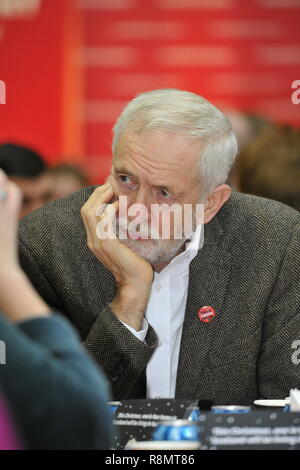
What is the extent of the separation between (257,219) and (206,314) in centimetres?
45

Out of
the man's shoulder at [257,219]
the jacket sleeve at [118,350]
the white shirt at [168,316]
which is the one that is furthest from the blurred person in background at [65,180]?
the jacket sleeve at [118,350]

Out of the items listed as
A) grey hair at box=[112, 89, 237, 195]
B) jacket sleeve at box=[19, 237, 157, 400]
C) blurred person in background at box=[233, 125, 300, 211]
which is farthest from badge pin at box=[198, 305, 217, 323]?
blurred person in background at box=[233, 125, 300, 211]

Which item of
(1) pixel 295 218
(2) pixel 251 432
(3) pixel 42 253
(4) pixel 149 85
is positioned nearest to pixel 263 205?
(1) pixel 295 218

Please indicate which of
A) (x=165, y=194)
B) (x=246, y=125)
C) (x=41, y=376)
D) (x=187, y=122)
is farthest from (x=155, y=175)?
(x=246, y=125)

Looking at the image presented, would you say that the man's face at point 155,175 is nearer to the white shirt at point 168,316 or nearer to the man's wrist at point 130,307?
the white shirt at point 168,316

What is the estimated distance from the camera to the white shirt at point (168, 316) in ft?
9.16

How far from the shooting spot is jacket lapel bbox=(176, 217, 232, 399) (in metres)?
2.76

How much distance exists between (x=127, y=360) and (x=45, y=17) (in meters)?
4.40

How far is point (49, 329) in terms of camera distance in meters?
1.40

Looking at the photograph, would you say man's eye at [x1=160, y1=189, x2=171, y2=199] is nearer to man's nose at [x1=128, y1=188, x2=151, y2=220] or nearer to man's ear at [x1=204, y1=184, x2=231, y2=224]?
man's nose at [x1=128, y1=188, x2=151, y2=220]

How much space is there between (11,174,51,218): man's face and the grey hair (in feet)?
8.16

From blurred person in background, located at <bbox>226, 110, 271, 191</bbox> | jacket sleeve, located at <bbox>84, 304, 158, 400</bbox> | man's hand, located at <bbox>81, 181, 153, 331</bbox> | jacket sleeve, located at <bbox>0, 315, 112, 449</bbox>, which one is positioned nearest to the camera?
jacket sleeve, located at <bbox>0, 315, 112, 449</bbox>

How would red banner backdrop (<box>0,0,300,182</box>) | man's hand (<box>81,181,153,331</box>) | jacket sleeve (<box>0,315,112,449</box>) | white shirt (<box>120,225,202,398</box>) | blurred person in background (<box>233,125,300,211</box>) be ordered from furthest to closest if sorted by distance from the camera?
red banner backdrop (<box>0,0,300,182</box>), blurred person in background (<box>233,125,300,211</box>), white shirt (<box>120,225,202,398</box>), man's hand (<box>81,181,153,331</box>), jacket sleeve (<box>0,315,112,449</box>)

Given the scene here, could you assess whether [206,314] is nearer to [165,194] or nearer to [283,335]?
[283,335]
